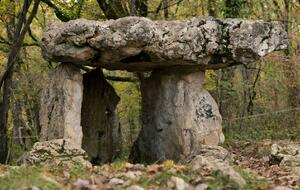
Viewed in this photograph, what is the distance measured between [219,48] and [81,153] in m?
3.52

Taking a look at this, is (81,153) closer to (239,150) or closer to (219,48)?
(219,48)

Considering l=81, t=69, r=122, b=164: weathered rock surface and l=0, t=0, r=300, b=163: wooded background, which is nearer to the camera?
l=81, t=69, r=122, b=164: weathered rock surface

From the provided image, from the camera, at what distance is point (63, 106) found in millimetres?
9531

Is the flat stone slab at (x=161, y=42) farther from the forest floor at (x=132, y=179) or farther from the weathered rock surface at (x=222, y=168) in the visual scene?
the weathered rock surface at (x=222, y=168)

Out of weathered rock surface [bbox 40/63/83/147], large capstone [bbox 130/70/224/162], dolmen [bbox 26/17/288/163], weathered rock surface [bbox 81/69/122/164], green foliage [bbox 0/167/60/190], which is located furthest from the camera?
weathered rock surface [bbox 81/69/122/164]

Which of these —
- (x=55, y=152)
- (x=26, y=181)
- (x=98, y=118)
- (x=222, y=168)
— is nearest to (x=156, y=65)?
(x=98, y=118)

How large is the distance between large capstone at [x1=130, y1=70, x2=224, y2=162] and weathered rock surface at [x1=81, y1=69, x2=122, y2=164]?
3.67 feet

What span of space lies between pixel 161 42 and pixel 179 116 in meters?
1.79

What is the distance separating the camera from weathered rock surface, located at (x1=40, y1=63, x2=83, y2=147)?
9469mm

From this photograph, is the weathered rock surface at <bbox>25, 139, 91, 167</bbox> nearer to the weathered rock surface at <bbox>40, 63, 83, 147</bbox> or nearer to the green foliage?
the weathered rock surface at <bbox>40, 63, 83, 147</bbox>

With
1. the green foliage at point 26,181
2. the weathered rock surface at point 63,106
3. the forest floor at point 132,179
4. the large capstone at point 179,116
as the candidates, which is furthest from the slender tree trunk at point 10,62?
the green foliage at point 26,181

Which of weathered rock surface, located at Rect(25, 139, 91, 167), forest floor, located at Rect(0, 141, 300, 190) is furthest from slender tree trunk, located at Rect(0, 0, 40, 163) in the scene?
forest floor, located at Rect(0, 141, 300, 190)

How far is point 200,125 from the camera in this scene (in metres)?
10.4

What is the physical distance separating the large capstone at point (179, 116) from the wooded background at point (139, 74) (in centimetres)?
186
